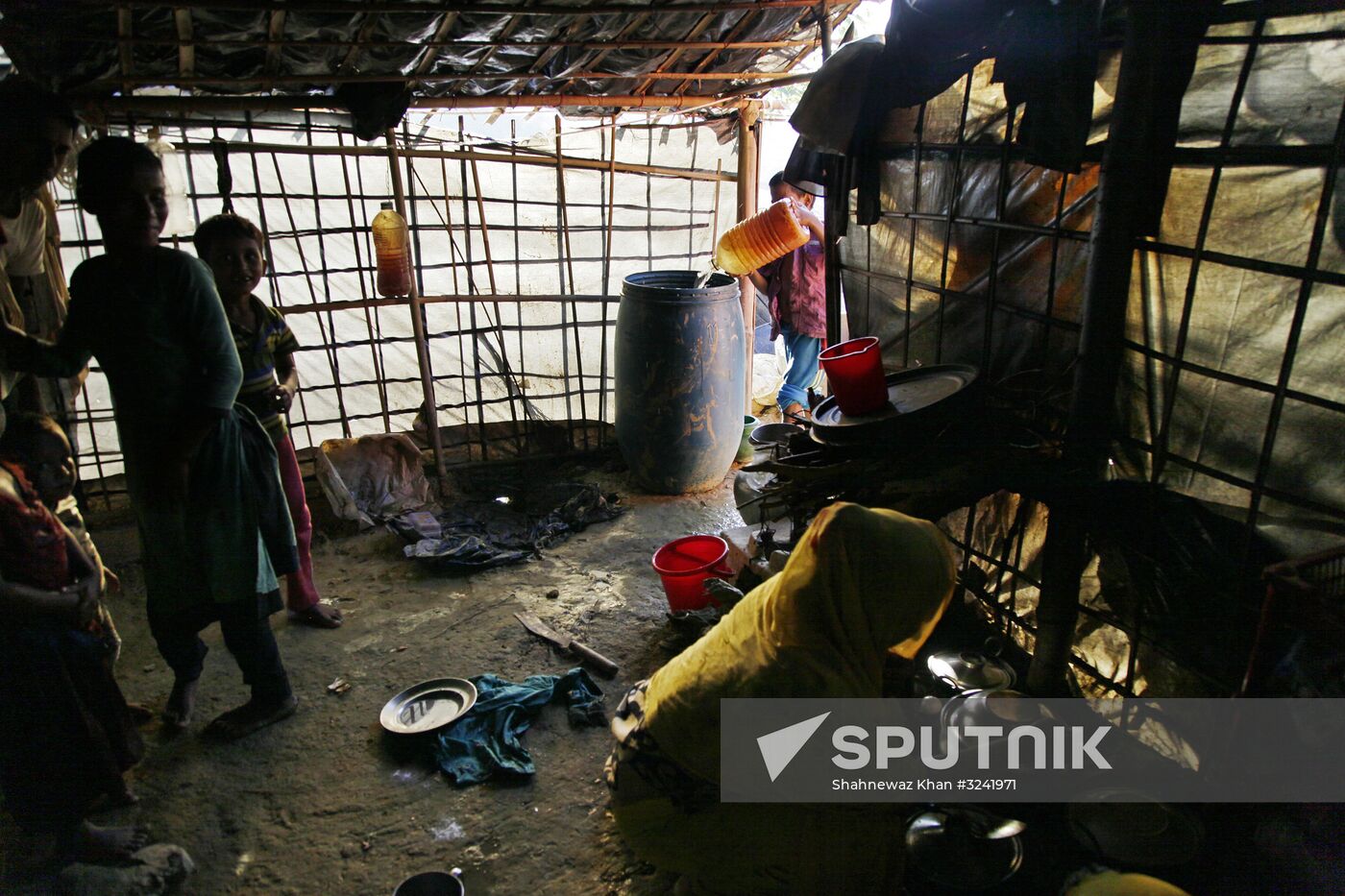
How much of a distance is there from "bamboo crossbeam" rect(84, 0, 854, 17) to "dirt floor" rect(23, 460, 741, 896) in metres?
2.96

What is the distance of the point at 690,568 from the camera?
3.98 meters

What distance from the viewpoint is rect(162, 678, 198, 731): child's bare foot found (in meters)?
3.28

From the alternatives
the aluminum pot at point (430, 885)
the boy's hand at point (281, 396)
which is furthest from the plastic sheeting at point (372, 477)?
the aluminum pot at point (430, 885)

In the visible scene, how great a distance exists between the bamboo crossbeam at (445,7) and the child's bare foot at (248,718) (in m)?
2.92

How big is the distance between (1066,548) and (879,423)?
28.4 inches

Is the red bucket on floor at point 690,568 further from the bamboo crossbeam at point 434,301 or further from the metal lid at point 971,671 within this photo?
the bamboo crossbeam at point 434,301

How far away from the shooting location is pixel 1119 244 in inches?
88.7

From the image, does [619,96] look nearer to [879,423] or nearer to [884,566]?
[879,423]

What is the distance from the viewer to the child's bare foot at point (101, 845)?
8.24ft

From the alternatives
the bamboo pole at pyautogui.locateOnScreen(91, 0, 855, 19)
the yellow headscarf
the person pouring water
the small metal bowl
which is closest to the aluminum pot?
the yellow headscarf

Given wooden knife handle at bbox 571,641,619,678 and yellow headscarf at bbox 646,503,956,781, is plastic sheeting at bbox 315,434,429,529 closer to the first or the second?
wooden knife handle at bbox 571,641,619,678

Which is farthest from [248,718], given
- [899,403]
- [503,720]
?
[899,403]

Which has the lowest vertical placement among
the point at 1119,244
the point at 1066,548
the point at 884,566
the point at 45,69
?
the point at 1066,548

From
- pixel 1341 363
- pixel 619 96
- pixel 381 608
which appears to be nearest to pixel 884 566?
pixel 1341 363
